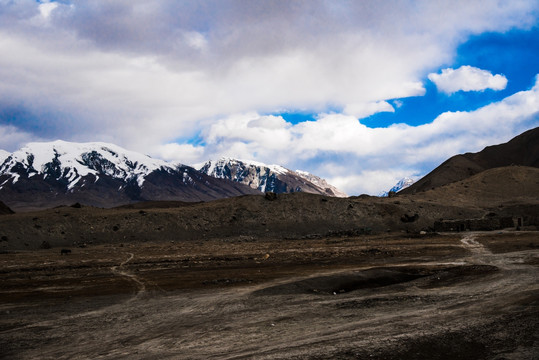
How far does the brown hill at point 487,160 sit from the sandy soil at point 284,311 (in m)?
98.9

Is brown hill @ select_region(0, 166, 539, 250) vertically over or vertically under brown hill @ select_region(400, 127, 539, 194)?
under

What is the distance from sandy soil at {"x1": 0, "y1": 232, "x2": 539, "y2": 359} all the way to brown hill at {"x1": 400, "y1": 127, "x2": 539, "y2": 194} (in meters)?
98.9

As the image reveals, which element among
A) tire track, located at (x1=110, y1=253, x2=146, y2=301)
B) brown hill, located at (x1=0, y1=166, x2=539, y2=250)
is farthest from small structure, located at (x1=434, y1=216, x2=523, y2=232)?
tire track, located at (x1=110, y1=253, x2=146, y2=301)

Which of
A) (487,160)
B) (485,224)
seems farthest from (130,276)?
(487,160)

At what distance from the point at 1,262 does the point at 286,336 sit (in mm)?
36907

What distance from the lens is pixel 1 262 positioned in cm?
3975

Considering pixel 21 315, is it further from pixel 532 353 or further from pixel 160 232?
pixel 160 232

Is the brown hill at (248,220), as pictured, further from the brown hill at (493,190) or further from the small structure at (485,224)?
the small structure at (485,224)

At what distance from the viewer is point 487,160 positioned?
144 meters

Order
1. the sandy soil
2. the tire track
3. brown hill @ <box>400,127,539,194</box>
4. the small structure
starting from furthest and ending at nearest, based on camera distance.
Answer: brown hill @ <box>400,127,539,194</box>, the small structure, the tire track, the sandy soil

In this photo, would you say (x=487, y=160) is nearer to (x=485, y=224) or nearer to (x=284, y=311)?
(x=485, y=224)

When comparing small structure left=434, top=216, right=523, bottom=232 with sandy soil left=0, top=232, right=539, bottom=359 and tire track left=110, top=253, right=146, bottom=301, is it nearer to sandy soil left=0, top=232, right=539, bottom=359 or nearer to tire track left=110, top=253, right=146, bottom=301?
sandy soil left=0, top=232, right=539, bottom=359

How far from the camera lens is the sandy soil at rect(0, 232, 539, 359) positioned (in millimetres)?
11516

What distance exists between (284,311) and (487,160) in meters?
147
